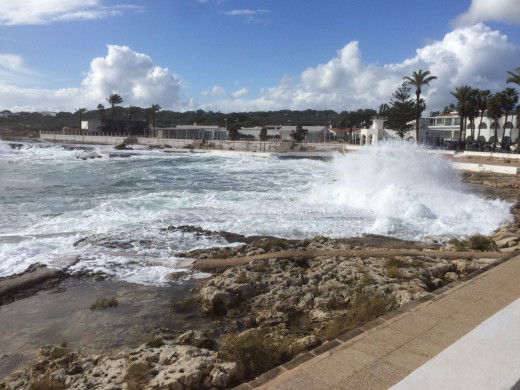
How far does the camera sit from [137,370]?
Result: 4.79m

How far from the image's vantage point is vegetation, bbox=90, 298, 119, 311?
781 cm

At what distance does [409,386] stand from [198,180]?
93.2ft

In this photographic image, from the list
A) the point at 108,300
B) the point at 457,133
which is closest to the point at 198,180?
the point at 108,300

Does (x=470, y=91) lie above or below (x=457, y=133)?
above

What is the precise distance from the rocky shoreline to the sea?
1.47 meters

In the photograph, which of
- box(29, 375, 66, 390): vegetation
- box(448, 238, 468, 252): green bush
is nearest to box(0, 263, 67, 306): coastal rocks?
box(29, 375, 66, 390): vegetation

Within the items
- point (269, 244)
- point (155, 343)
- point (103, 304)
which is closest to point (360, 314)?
point (155, 343)

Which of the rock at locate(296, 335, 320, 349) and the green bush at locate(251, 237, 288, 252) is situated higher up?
the rock at locate(296, 335, 320, 349)

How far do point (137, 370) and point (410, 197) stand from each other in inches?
601

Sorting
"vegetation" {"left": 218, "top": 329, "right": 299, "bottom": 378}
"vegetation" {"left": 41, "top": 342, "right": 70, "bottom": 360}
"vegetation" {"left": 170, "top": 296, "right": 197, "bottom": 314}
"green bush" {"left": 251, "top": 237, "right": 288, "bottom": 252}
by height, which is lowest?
"vegetation" {"left": 170, "top": 296, "right": 197, "bottom": 314}

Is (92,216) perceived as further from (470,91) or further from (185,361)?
(470,91)

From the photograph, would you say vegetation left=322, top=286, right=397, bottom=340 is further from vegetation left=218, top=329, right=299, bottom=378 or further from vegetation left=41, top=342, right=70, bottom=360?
vegetation left=41, top=342, right=70, bottom=360

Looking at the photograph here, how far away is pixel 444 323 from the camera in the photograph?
505cm

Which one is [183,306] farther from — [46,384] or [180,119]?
[180,119]
